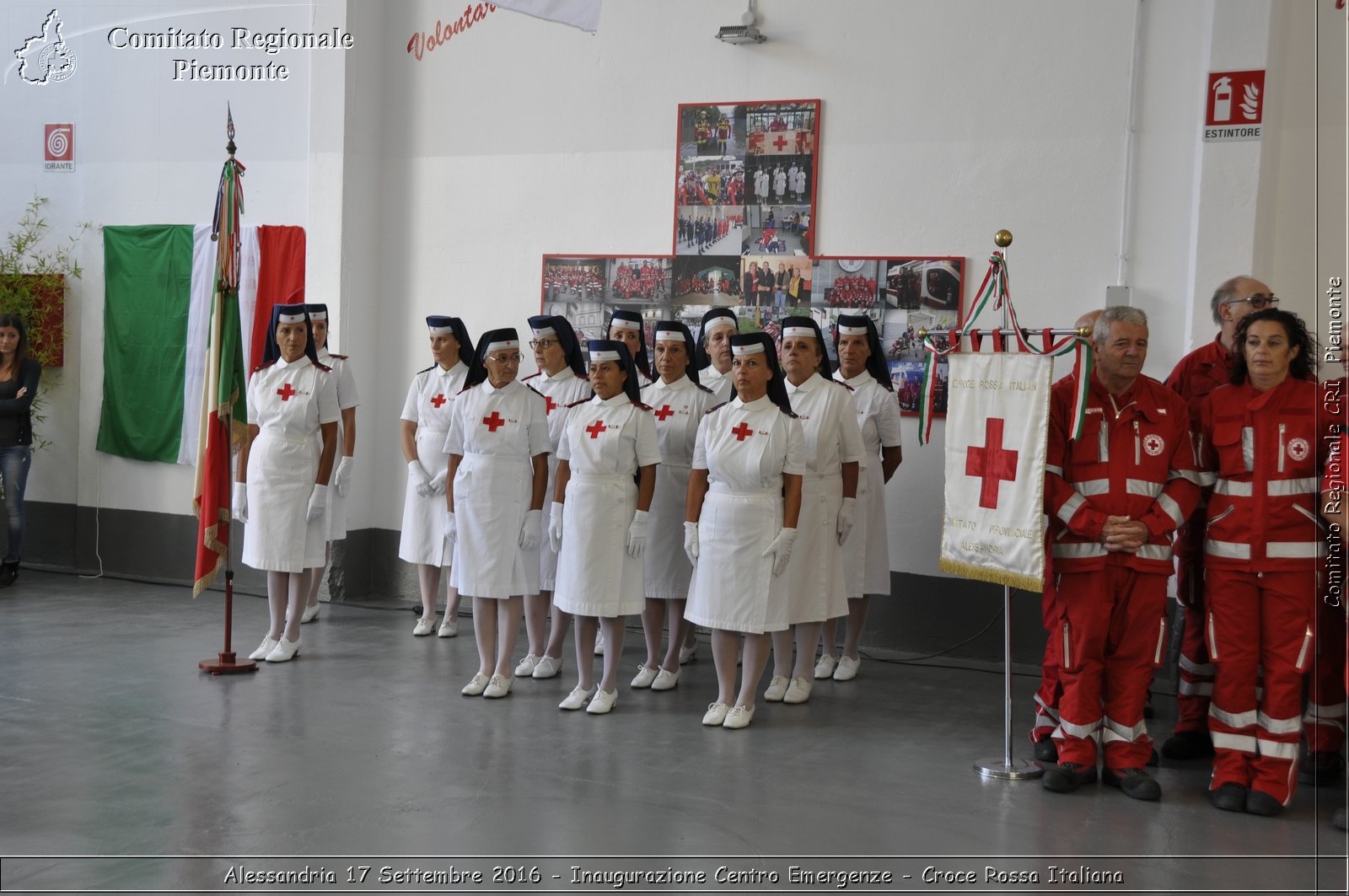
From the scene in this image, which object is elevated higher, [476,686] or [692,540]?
[692,540]

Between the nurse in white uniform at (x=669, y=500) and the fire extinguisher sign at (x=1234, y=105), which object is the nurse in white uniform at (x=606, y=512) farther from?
the fire extinguisher sign at (x=1234, y=105)

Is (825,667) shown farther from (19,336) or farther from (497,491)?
(19,336)

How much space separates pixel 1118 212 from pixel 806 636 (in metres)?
3.05

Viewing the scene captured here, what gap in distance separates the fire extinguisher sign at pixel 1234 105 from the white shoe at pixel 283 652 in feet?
18.9

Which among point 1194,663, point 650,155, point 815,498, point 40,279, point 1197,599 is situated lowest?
point 1194,663

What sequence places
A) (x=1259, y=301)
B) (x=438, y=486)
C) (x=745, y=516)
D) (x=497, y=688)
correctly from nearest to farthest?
(x=1259, y=301) < (x=745, y=516) < (x=497, y=688) < (x=438, y=486)

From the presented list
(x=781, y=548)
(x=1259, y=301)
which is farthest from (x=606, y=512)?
(x=1259, y=301)

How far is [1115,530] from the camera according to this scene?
15.6 feet

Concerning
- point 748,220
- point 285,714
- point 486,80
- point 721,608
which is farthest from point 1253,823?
point 486,80

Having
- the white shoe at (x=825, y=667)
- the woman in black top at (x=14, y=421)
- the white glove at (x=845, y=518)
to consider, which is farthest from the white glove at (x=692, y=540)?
the woman in black top at (x=14, y=421)

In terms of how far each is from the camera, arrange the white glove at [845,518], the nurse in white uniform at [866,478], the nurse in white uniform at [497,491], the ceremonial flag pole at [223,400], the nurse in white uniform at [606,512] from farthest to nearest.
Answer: the nurse in white uniform at [866,478] < the ceremonial flag pole at [223,400] < the white glove at [845,518] < the nurse in white uniform at [497,491] < the nurse in white uniform at [606,512]

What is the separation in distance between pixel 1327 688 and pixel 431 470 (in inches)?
196

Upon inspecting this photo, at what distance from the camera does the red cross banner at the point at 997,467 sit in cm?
480

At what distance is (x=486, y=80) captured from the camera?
8.61 m
